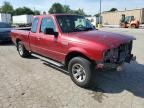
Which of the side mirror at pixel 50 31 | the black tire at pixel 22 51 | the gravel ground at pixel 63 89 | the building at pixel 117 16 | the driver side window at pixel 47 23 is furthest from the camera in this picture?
the building at pixel 117 16

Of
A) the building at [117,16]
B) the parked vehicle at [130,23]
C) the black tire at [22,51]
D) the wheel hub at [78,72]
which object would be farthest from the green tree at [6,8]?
the wheel hub at [78,72]

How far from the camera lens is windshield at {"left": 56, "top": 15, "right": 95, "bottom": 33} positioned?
6406 millimetres

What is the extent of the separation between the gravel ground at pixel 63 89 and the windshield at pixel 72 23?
1.43 meters

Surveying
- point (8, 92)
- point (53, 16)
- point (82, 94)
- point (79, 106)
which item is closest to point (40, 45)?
point (53, 16)

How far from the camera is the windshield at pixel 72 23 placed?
6.41 m

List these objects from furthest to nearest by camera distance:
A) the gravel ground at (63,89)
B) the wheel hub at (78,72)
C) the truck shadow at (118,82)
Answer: the wheel hub at (78,72), the truck shadow at (118,82), the gravel ground at (63,89)

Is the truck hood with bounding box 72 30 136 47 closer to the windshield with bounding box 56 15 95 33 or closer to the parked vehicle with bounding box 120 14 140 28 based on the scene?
the windshield with bounding box 56 15 95 33

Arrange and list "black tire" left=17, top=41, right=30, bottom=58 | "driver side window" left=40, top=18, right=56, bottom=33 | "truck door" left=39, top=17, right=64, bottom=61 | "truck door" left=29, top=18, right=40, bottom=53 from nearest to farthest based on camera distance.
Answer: "truck door" left=39, top=17, right=64, bottom=61 → "driver side window" left=40, top=18, right=56, bottom=33 → "truck door" left=29, top=18, right=40, bottom=53 → "black tire" left=17, top=41, right=30, bottom=58

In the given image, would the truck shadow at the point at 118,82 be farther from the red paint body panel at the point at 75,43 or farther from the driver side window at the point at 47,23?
the driver side window at the point at 47,23

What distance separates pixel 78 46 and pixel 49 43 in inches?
57.1

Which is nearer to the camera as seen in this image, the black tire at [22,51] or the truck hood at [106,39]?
the truck hood at [106,39]

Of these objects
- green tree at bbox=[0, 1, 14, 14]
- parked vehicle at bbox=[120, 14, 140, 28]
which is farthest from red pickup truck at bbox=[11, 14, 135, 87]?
green tree at bbox=[0, 1, 14, 14]

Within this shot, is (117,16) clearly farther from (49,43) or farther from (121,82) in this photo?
→ (121,82)

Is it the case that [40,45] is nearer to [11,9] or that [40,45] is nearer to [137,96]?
[137,96]
